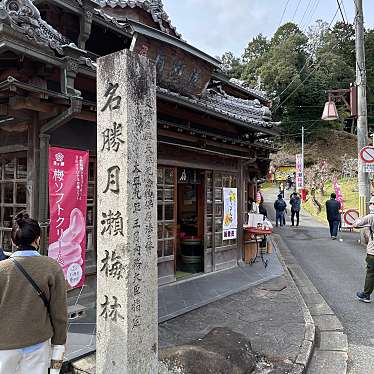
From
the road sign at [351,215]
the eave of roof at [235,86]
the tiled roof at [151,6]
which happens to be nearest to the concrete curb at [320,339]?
the road sign at [351,215]

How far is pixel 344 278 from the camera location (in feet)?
33.8

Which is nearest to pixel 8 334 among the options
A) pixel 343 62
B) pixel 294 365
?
pixel 294 365

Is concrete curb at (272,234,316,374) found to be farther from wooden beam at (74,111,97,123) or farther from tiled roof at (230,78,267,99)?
tiled roof at (230,78,267,99)

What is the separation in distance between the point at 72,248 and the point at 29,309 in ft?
11.1

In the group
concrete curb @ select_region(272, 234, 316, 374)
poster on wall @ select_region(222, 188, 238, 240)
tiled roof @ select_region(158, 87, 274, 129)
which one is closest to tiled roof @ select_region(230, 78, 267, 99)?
tiled roof @ select_region(158, 87, 274, 129)

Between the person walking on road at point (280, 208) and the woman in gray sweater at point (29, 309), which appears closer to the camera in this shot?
the woman in gray sweater at point (29, 309)

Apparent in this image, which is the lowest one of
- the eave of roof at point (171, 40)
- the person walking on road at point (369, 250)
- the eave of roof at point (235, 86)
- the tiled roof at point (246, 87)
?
the person walking on road at point (369, 250)

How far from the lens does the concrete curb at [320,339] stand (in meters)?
5.08

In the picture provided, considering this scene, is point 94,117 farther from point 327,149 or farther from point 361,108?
point 327,149

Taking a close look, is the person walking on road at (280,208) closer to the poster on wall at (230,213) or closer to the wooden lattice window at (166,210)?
the poster on wall at (230,213)

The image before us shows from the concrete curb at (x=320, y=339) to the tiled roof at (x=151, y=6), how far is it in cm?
856

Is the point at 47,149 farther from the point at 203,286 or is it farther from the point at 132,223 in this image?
the point at 203,286

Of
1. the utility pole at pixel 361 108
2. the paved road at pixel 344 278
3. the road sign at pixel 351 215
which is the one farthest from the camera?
the road sign at pixel 351 215

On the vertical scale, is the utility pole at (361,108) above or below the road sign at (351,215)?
above
